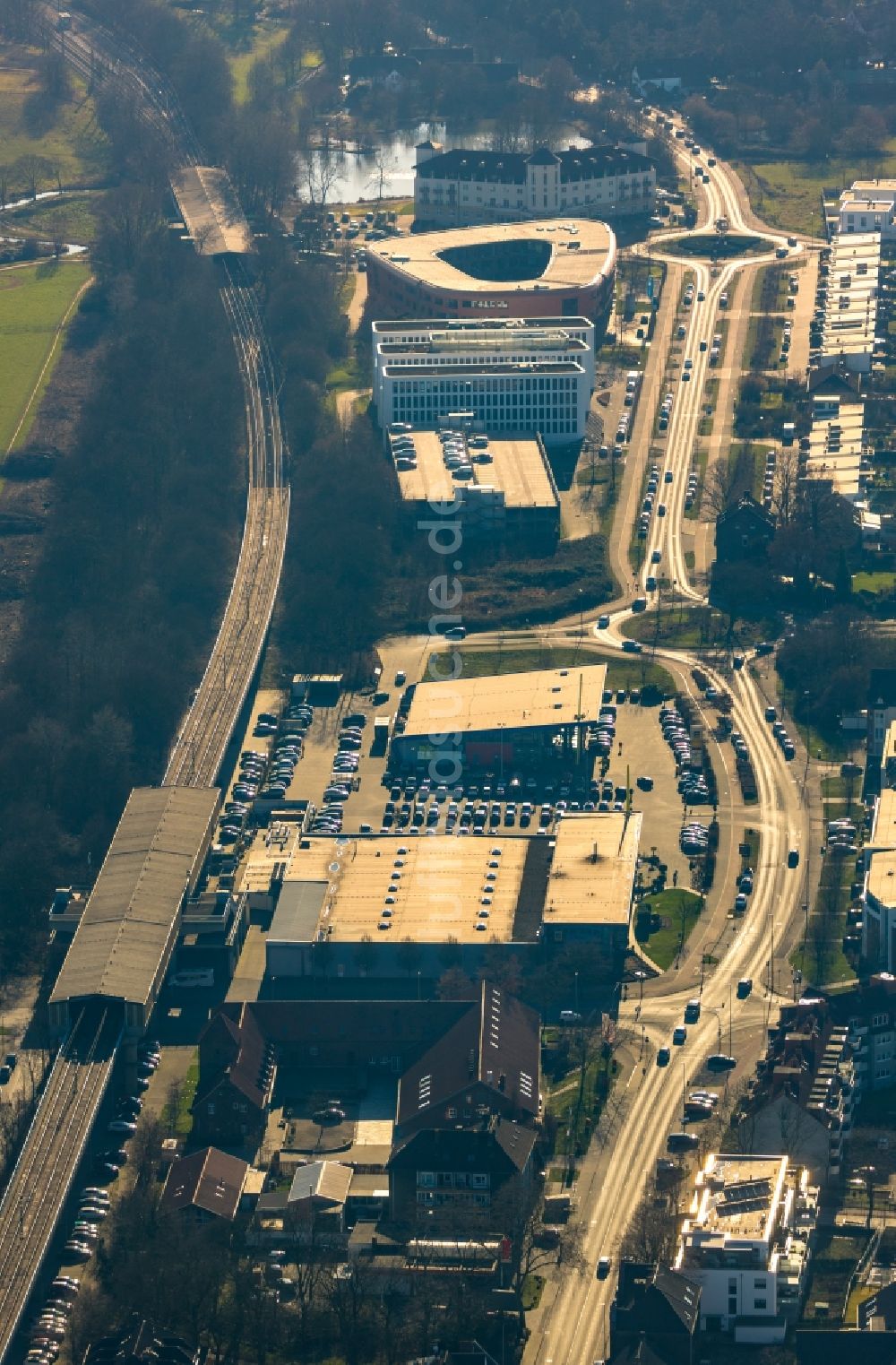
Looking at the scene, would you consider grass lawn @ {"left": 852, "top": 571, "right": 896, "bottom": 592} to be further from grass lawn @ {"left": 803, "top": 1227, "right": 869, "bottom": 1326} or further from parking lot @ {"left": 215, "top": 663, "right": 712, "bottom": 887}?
grass lawn @ {"left": 803, "top": 1227, "right": 869, "bottom": 1326}

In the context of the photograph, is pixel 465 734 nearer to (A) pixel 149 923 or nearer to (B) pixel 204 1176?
(A) pixel 149 923

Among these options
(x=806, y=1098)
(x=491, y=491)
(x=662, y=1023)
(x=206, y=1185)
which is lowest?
(x=662, y=1023)

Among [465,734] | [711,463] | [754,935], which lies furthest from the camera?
[711,463]

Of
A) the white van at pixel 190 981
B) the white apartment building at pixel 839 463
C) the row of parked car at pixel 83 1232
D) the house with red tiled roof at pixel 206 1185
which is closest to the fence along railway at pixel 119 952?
the row of parked car at pixel 83 1232

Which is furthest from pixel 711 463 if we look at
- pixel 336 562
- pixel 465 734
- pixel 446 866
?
pixel 446 866

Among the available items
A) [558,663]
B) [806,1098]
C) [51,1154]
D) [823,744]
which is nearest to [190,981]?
[51,1154]

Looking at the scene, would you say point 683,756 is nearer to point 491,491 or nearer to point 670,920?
point 670,920

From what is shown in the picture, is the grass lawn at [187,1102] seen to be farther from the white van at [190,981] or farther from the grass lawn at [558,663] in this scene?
the grass lawn at [558,663]
